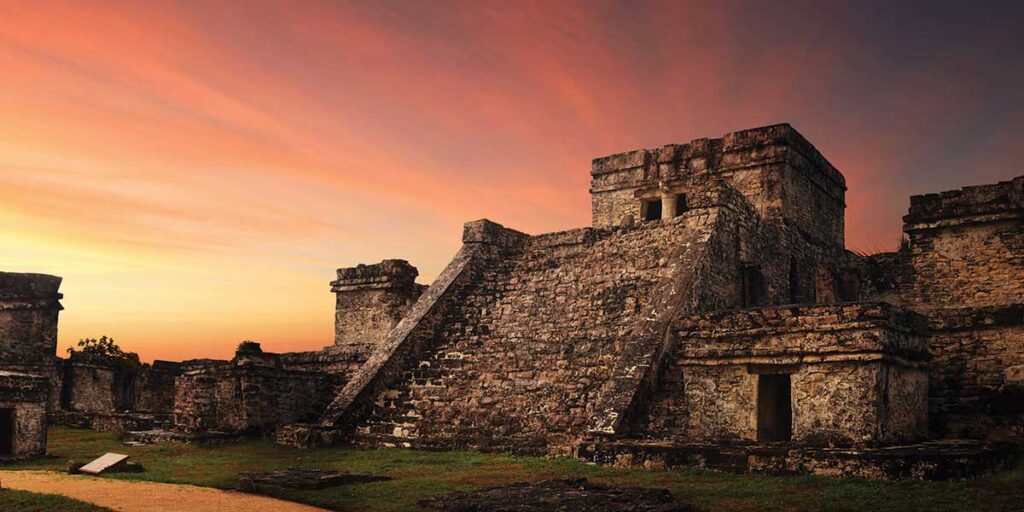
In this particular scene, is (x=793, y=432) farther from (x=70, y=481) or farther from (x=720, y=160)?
(x=720, y=160)

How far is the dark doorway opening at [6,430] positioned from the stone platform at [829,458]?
965cm

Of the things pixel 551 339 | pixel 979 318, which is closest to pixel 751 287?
pixel 551 339

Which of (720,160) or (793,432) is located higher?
(720,160)

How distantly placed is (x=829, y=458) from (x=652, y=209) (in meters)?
14.9

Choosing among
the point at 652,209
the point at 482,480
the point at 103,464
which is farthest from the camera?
the point at 652,209

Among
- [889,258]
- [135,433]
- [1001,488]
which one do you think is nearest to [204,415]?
[135,433]

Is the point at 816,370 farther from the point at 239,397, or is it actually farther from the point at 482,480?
the point at 239,397

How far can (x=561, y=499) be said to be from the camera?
8602mm

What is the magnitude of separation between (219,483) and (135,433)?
271 inches

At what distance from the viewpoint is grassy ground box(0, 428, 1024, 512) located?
27.0 feet

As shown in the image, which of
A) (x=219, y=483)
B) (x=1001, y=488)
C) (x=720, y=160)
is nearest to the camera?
(x=1001, y=488)

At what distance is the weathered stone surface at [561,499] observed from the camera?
8180 mm

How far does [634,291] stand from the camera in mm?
16078

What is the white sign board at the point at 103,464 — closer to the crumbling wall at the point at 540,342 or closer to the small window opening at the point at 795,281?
the crumbling wall at the point at 540,342
